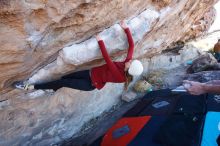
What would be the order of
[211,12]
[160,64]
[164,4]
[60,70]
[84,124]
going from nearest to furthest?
[60,70] < [164,4] < [84,124] < [160,64] < [211,12]

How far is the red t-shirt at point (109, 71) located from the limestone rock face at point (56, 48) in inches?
3.3

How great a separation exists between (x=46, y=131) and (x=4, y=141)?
1.69 ft

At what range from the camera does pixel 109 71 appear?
272cm

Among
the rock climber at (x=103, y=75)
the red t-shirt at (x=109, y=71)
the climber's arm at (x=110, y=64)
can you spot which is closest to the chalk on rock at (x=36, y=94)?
the rock climber at (x=103, y=75)

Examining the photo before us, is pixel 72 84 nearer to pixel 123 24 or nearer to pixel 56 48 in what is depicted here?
pixel 56 48

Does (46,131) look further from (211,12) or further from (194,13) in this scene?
(211,12)

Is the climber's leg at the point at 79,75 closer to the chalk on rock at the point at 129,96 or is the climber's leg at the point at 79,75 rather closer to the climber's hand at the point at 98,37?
the climber's hand at the point at 98,37

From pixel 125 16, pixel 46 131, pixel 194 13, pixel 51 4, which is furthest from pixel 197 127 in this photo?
pixel 194 13

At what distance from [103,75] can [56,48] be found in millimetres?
465

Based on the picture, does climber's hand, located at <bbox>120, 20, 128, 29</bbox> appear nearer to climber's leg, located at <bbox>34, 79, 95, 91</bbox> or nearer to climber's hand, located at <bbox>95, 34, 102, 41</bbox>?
climber's hand, located at <bbox>95, 34, 102, 41</bbox>

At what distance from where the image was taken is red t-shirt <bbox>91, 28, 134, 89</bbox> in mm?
2674

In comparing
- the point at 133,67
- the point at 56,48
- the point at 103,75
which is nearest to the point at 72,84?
the point at 103,75

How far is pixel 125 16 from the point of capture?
113 inches

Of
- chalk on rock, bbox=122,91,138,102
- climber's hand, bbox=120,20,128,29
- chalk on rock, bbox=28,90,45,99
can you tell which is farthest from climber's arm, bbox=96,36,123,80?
chalk on rock, bbox=122,91,138,102
